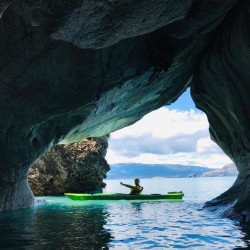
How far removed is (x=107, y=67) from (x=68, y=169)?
26.2 metres

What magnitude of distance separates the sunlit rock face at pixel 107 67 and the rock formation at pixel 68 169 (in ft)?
57.0

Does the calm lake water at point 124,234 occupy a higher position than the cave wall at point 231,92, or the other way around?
the cave wall at point 231,92

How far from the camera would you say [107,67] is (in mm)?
11656

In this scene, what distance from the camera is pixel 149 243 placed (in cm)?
807

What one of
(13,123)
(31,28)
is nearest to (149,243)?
(31,28)

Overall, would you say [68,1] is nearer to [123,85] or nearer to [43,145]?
[123,85]

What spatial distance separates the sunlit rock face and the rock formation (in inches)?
684

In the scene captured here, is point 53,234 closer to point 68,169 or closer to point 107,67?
point 107,67

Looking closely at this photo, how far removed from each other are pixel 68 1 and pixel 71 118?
9.43m

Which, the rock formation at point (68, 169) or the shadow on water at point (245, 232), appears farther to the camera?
the rock formation at point (68, 169)

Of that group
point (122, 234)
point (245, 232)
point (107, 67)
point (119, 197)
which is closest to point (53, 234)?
point (122, 234)

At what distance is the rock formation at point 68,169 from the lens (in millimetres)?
34844

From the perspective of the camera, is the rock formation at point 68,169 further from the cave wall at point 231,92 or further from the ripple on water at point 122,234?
Answer: the ripple on water at point 122,234

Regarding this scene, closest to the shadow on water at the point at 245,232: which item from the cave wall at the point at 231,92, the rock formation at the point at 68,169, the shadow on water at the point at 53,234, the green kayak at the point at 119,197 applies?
the cave wall at the point at 231,92
